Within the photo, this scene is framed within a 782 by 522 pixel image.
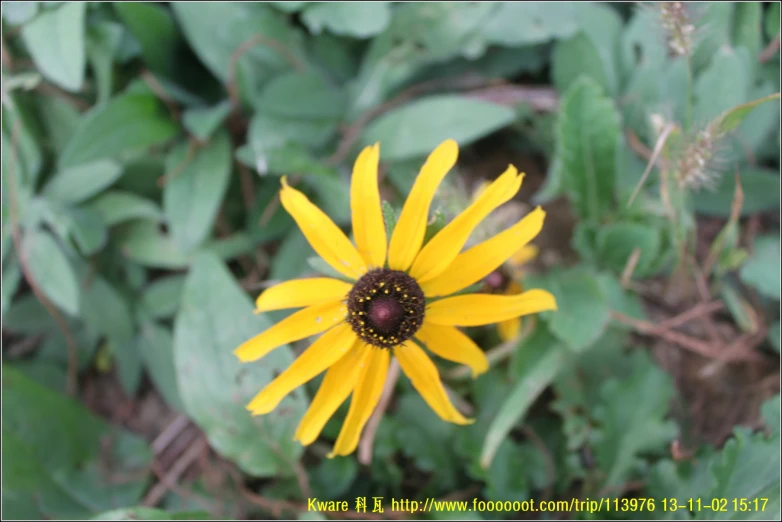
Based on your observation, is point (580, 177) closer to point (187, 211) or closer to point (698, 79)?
point (698, 79)

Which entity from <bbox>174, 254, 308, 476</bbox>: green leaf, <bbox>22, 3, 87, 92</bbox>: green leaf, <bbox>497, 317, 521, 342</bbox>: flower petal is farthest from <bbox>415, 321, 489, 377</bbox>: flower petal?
<bbox>22, 3, 87, 92</bbox>: green leaf

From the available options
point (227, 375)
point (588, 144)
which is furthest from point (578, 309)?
point (227, 375)

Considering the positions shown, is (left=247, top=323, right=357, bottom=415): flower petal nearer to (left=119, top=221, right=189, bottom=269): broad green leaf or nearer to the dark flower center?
the dark flower center

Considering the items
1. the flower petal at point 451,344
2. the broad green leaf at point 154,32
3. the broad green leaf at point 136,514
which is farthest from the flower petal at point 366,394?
the broad green leaf at point 154,32

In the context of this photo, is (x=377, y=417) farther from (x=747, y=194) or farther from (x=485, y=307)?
(x=747, y=194)

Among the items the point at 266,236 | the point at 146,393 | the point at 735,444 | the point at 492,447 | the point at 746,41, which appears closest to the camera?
the point at 735,444

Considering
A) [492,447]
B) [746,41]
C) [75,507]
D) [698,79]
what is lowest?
[75,507]

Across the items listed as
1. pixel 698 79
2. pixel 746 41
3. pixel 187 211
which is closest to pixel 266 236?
pixel 187 211
